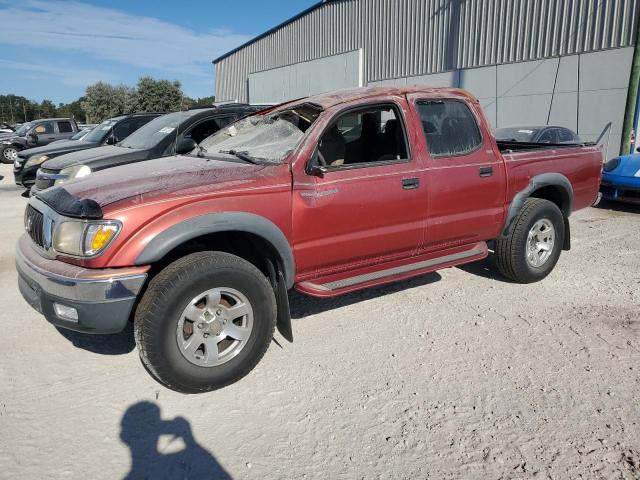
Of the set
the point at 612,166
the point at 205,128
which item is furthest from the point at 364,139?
the point at 612,166

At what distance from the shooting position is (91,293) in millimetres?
2746

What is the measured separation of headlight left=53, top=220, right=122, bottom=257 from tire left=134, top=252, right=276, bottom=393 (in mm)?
350

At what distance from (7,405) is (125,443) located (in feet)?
2.91

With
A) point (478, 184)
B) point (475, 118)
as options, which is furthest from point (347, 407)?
point (475, 118)

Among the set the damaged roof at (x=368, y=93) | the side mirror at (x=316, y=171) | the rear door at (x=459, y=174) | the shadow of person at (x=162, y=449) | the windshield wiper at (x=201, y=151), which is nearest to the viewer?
the shadow of person at (x=162, y=449)

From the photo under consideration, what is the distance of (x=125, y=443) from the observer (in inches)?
102

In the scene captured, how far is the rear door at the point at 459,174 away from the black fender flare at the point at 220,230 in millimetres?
1290

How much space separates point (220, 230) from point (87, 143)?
7.71 metres

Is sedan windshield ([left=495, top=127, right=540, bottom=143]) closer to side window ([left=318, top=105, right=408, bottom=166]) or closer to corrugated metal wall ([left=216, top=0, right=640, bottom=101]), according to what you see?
corrugated metal wall ([left=216, top=0, right=640, bottom=101])

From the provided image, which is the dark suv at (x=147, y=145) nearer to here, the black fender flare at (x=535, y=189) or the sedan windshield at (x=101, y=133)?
the sedan windshield at (x=101, y=133)

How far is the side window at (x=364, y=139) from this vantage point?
3.88 meters

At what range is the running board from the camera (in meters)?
3.51

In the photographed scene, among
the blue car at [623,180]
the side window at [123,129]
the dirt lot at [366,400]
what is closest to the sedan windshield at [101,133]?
the side window at [123,129]

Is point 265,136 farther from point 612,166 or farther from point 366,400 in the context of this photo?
point 612,166
